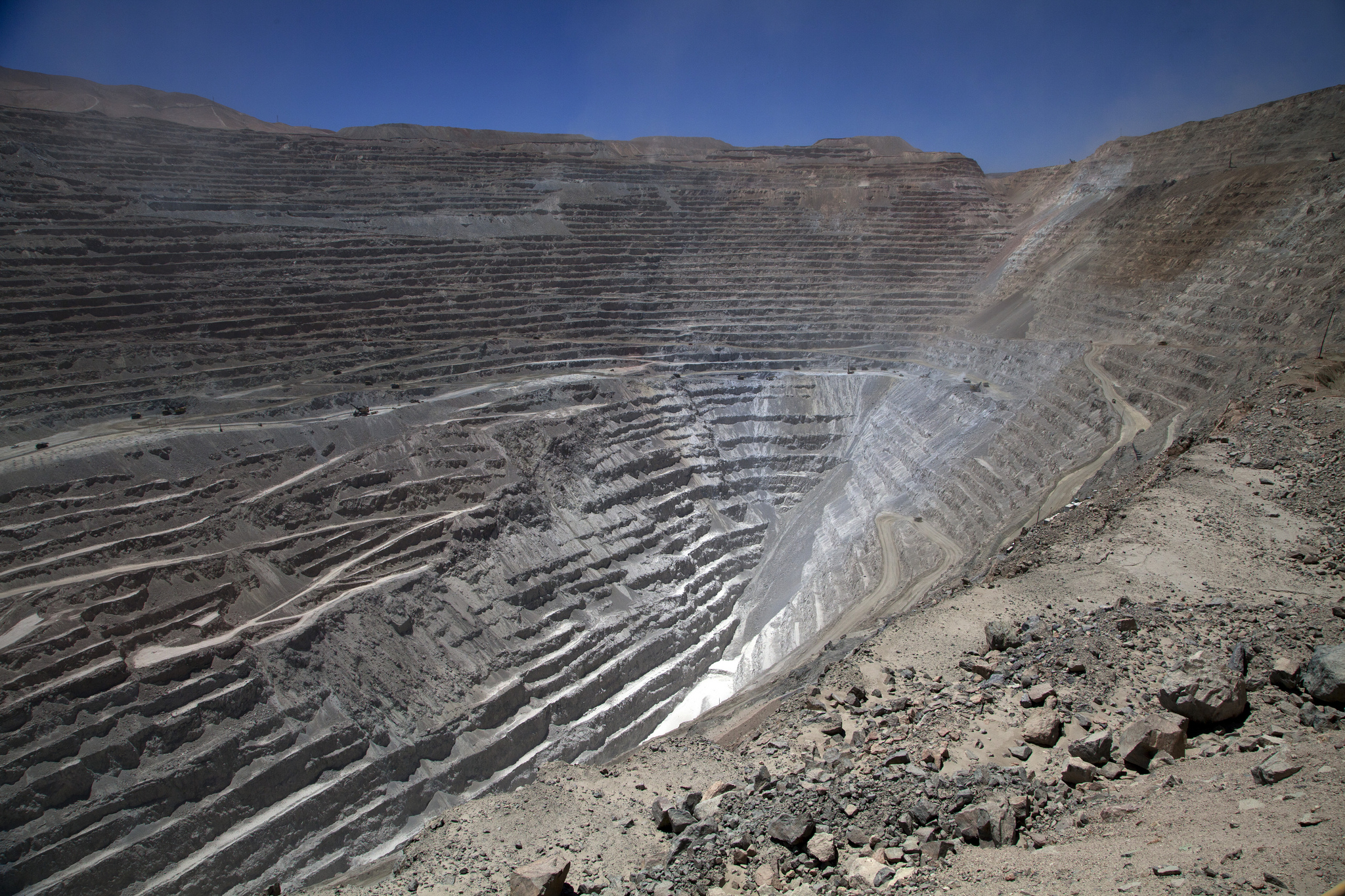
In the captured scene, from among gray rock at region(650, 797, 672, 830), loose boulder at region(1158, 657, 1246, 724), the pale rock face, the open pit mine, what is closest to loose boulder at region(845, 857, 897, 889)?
the pale rock face

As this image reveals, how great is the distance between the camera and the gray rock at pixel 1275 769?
6.83 meters

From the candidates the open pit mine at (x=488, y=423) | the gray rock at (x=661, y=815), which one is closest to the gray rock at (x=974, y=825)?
the gray rock at (x=661, y=815)

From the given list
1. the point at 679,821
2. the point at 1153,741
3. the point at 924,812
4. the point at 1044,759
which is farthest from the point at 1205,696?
the point at 679,821

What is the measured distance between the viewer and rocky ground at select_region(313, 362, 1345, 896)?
6.73 m

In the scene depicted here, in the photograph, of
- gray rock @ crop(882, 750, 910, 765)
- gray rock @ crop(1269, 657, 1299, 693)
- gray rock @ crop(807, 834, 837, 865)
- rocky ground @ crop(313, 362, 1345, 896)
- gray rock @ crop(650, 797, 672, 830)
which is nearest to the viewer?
rocky ground @ crop(313, 362, 1345, 896)

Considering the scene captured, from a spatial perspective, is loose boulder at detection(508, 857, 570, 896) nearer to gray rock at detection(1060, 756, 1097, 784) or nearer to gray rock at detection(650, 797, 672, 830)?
gray rock at detection(650, 797, 672, 830)

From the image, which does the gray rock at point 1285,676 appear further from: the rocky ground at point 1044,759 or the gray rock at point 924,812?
the gray rock at point 924,812

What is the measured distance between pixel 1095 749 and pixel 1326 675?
8.25 ft

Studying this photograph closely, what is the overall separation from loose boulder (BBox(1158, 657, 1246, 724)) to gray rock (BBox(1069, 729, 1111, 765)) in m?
0.92

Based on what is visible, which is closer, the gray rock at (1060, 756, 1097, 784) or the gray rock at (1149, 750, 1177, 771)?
the gray rock at (1149, 750, 1177, 771)

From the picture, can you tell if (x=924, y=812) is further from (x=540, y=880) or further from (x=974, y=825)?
(x=540, y=880)

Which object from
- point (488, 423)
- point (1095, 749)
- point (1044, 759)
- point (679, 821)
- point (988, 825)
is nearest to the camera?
point (988, 825)

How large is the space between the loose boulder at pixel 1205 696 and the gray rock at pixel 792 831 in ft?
14.3

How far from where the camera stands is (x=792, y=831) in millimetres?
8188
